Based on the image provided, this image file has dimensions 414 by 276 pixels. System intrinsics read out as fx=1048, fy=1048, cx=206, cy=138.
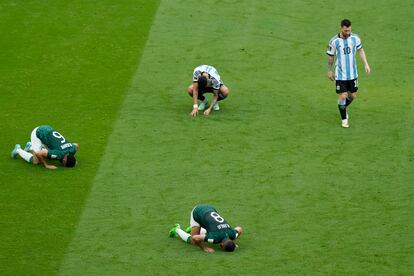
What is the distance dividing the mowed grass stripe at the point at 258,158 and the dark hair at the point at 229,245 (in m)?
0.10

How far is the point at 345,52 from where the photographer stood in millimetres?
17266

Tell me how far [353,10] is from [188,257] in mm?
10568

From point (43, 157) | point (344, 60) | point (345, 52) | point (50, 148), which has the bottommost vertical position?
point (43, 157)

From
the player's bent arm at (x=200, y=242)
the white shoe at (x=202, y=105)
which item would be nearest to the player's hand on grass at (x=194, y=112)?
the white shoe at (x=202, y=105)

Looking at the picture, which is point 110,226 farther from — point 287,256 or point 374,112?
point 374,112

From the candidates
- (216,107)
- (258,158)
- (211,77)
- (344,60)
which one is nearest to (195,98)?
(211,77)

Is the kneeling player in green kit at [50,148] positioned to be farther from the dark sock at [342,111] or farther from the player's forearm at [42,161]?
the dark sock at [342,111]

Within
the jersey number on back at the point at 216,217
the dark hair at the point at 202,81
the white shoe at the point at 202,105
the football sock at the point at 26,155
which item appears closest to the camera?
the jersey number on back at the point at 216,217

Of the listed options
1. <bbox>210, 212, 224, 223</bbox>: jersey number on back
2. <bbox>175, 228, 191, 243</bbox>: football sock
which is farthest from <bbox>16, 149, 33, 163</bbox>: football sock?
<bbox>210, 212, 224, 223</bbox>: jersey number on back

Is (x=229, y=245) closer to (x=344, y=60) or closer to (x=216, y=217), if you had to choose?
(x=216, y=217)

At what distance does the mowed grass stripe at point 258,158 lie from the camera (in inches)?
537

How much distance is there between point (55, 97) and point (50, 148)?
9.69 ft

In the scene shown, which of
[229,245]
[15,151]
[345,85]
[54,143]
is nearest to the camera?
[229,245]

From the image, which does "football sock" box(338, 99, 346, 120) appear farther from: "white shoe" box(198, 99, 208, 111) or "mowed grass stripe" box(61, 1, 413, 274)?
"white shoe" box(198, 99, 208, 111)
